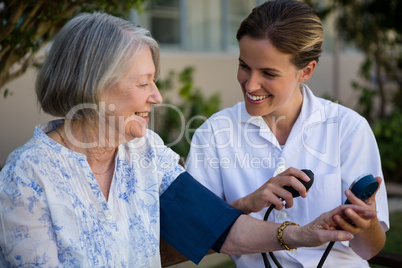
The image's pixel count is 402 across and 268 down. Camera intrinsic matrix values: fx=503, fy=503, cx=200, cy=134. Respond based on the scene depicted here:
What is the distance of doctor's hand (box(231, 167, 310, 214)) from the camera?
1.87 meters

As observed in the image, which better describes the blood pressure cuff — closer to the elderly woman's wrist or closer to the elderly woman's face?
the elderly woman's wrist

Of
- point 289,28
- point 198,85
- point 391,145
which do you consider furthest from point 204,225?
point 198,85

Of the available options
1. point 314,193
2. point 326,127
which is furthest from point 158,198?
point 326,127

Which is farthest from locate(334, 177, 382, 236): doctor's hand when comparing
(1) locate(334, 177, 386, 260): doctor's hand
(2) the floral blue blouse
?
(2) the floral blue blouse

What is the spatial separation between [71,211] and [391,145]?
550cm

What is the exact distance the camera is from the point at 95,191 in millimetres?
1858

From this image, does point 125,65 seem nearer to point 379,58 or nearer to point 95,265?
point 95,265

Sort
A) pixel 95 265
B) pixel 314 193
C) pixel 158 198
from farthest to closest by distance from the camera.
→ pixel 314 193
pixel 158 198
pixel 95 265

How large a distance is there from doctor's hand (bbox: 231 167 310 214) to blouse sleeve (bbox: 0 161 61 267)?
792 millimetres

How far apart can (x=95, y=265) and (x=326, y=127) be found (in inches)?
47.9

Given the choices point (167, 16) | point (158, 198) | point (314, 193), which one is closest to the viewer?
point (158, 198)

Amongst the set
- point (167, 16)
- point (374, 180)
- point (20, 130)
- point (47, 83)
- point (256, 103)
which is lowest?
point (20, 130)

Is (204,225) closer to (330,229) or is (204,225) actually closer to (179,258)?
(179,258)

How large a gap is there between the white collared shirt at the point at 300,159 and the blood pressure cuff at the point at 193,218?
26 cm
